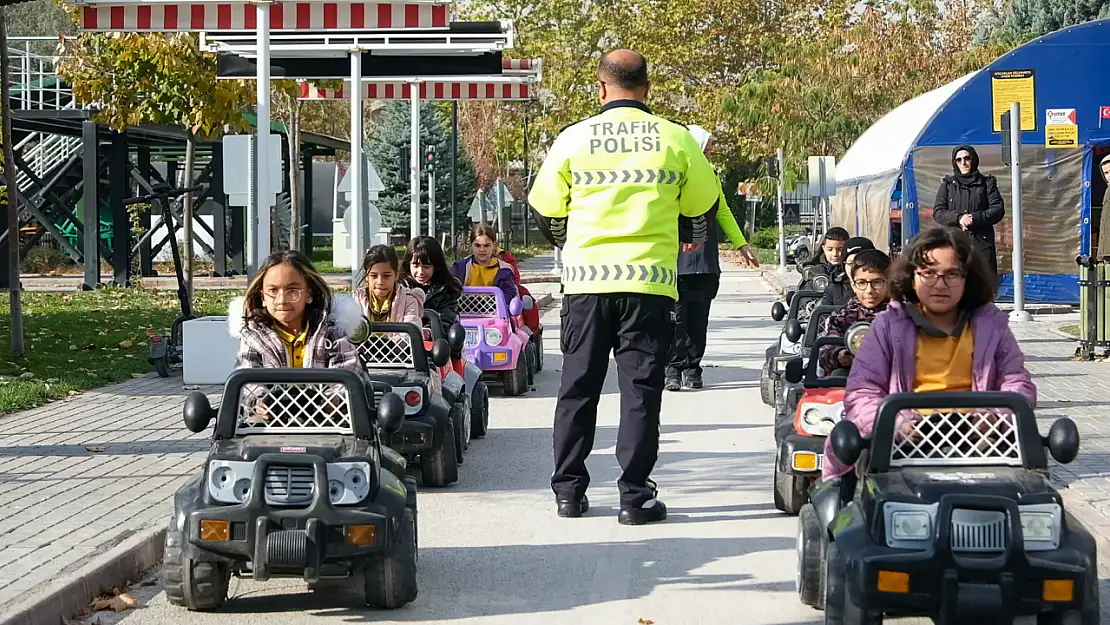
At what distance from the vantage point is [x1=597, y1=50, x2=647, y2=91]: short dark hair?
26.1ft

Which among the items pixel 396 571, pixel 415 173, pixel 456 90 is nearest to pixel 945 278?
pixel 396 571

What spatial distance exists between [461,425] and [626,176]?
2.87 metres

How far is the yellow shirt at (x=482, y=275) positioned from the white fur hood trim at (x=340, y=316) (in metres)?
7.42

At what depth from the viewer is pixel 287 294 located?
6.77m

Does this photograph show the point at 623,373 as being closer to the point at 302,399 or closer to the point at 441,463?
the point at 441,463

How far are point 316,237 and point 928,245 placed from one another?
63.8 metres

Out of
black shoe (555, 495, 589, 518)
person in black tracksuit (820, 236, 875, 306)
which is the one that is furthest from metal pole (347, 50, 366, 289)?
black shoe (555, 495, 589, 518)

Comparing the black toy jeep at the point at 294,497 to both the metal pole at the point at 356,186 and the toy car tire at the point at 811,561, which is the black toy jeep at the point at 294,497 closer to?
the toy car tire at the point at 811,561

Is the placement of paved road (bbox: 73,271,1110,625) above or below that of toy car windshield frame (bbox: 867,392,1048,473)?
below

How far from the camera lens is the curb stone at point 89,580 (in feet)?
19.1

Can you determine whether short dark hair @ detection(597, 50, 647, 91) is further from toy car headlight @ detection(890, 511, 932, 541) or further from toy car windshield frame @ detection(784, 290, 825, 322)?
toy car windshield frame @ detection(784, 290, 825, 322)

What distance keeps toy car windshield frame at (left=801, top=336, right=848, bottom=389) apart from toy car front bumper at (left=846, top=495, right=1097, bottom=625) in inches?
94.7

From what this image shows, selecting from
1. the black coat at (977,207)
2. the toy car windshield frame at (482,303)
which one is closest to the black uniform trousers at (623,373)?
the toy car windshield frame at (482,303)

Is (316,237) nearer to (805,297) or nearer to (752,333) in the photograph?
(752,333)
